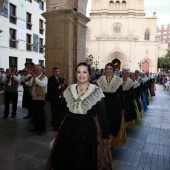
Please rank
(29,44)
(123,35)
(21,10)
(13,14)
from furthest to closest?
(123,35) → (29,44) → (21,10) → (13,14)

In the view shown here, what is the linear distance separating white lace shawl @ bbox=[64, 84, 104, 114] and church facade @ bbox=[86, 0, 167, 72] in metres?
37.7

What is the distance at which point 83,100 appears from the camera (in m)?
2.88

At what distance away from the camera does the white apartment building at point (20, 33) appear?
18953 millimetres

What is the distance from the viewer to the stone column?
6.51m

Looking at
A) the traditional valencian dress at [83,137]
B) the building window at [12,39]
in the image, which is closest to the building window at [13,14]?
the building window at [12,39]

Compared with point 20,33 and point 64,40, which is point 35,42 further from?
point 64,40

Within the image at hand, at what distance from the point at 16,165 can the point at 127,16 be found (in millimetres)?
40532

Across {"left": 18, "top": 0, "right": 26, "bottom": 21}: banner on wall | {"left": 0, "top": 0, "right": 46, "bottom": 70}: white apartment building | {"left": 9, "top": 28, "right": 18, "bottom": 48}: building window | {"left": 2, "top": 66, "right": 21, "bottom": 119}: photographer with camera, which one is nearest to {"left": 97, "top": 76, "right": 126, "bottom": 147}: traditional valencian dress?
{"left": 2, "top": 66, "right": 21, "bottom": 119}: photographer with camera

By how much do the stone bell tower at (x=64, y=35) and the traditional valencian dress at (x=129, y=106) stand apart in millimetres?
1666

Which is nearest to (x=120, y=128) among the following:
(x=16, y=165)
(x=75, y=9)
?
(x=16, y=165)

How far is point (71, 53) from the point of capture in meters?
6.66

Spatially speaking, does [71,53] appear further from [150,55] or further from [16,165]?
[150,55]

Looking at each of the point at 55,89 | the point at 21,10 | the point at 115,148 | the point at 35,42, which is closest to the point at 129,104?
the point at 115,148

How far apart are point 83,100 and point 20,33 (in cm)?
1991
